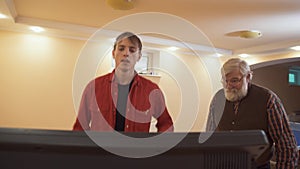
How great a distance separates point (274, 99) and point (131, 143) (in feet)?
4.37

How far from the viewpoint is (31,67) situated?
3.22 meters

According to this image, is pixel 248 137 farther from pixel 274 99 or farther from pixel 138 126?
pixel 274 99

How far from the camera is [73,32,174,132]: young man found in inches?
48.6

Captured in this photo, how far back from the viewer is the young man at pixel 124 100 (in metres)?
1.23

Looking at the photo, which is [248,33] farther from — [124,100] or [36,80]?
[36,80]

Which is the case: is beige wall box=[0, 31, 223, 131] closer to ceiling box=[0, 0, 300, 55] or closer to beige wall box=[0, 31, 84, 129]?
beige wall box=[0, 31, 84, 129]

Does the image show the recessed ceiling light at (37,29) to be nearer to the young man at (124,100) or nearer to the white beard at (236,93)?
the young man at (124,100)

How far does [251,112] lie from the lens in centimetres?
153

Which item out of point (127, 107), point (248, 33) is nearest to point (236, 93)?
point (127, 107)

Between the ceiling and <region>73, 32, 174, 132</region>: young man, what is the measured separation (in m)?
1.11

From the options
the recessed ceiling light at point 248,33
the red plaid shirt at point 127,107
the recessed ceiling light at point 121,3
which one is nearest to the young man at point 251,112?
the red plaid shirt at point 127,107

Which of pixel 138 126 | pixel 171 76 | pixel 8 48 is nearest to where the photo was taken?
pixel 138 126

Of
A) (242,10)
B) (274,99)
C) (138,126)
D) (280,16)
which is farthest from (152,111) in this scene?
(280,16)

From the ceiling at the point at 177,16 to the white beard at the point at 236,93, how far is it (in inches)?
37.5
